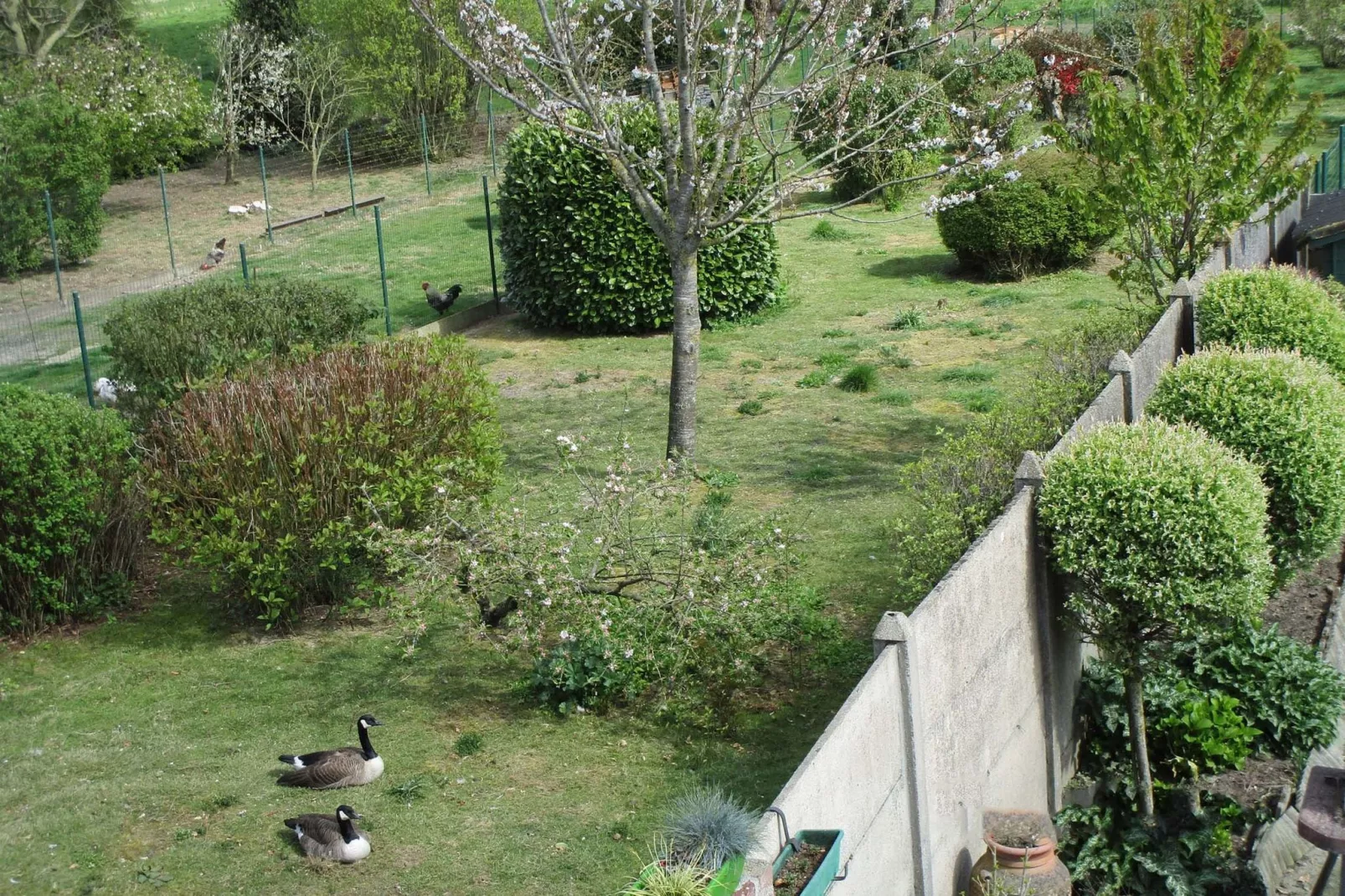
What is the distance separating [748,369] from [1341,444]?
8052 mm

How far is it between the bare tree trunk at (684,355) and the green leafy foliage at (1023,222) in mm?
7739

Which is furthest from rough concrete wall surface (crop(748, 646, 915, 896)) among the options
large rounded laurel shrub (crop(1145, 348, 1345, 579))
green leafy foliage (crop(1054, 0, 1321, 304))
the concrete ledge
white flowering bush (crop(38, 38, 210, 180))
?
white flowering bush (crop(38, 38, 210, 180))

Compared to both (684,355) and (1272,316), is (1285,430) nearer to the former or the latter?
(1272,316)

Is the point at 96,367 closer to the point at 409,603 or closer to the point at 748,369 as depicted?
the point at 748,369

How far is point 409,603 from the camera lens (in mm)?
7859

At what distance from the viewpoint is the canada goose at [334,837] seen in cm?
623

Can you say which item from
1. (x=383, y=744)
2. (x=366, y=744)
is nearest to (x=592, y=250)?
(x=383, y=744)

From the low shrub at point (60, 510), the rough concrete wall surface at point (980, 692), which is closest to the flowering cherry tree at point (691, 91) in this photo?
the low shrub at point (60, 510)

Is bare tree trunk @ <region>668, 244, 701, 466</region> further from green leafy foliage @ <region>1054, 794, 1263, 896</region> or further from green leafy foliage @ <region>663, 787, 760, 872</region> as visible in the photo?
green leafy foliage @ <region>663, 787, 760, 872</region>

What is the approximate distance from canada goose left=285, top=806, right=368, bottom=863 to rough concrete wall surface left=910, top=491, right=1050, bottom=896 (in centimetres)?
265

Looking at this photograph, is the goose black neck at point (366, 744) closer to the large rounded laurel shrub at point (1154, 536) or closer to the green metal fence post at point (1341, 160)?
the large rounded laurel shrub at point (1154, 536)

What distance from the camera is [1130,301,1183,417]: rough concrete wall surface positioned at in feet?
31.3

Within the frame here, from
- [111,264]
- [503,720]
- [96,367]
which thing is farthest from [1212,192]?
[111,264]

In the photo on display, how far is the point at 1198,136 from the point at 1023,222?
637 cm
